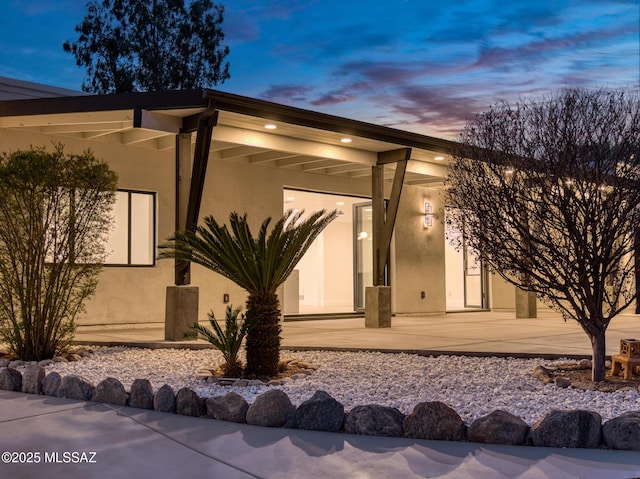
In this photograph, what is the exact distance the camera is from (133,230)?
1259 cm

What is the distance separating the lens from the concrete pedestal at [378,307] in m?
12.6

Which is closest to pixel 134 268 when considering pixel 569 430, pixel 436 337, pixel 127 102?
pixel 127 102

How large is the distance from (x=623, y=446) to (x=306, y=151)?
841cm

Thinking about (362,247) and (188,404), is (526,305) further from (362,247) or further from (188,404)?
(188,404)

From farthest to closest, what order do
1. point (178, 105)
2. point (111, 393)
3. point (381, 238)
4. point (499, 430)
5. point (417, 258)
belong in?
point (417, 258), point (381, 238), point (178, 105), point (111, 393), point (499, 430)

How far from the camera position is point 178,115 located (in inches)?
389

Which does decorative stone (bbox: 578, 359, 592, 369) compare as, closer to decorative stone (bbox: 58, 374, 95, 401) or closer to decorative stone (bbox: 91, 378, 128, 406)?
decorative stone (bbox: 91, 378, 128, 406)

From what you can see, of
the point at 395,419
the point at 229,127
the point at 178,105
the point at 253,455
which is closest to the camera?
the point at 253,455

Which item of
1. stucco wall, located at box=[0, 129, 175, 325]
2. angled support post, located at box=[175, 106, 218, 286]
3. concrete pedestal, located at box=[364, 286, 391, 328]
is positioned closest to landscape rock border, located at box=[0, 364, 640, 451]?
angled support post, located at box=[175, 106, 218, 286]

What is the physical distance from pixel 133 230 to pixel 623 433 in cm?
1002

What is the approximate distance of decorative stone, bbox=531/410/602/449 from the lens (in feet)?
13.7

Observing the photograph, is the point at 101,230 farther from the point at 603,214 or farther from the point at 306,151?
the point at 603,214

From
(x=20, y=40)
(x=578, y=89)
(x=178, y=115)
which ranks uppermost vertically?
(x=20, y=40)

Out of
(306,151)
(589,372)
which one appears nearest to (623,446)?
(589,372)
